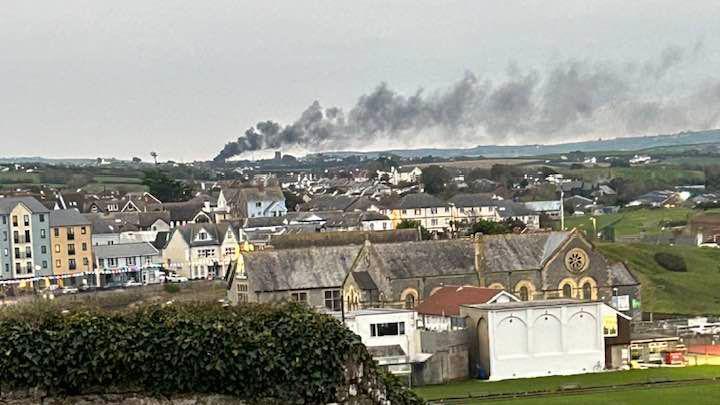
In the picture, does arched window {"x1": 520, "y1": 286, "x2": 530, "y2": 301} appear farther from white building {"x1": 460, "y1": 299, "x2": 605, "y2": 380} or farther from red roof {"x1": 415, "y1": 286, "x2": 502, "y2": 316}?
white building {"x1": 460, "y1": 299, "x2": 605, "y2": 380}

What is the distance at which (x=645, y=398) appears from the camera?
139 ft

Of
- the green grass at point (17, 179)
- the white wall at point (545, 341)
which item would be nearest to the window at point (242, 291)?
the white wall at point (545, 341)

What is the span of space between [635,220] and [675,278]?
174 ft

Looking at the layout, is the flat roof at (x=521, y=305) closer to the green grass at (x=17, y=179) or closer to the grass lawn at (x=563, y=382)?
the grass lawn at (x=563, y=382)

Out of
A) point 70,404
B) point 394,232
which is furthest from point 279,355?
point 394,232

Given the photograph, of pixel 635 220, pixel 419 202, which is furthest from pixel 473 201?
pixel 635 220

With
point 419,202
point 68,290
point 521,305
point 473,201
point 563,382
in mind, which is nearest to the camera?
point 563,382

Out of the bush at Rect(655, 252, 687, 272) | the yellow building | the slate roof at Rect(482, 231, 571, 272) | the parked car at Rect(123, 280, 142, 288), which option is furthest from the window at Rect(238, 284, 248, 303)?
the bush at Rect(655, 252, 687, 272)

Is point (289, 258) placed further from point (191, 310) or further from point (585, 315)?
point (191, 310)

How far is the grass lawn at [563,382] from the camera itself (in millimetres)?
45922

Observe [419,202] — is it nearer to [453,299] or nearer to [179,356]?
[453,299]

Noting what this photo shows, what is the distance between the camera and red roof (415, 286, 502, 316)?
189 ft

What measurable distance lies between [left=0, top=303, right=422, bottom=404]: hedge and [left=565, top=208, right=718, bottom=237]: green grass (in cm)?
10085

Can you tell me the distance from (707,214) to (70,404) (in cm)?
11946
